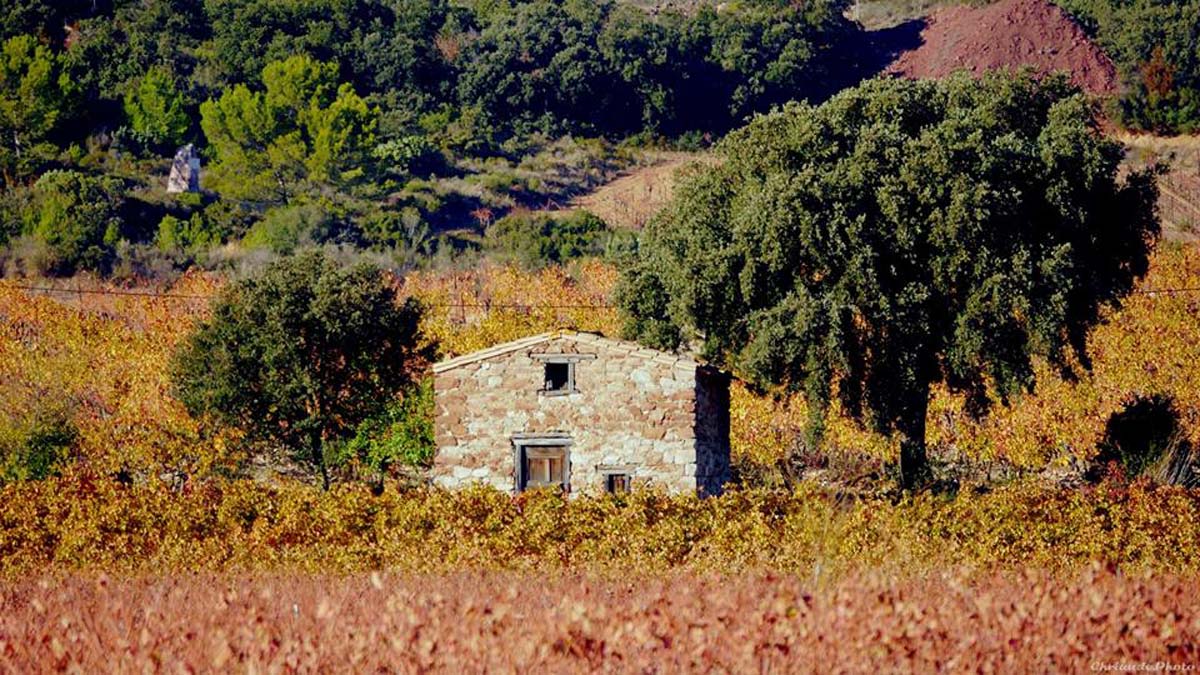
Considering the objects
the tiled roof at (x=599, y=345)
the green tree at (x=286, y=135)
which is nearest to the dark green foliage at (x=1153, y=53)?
the green tree at (x=286, y=135)

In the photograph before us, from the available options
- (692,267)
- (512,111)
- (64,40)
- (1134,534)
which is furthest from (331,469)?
(64,40)

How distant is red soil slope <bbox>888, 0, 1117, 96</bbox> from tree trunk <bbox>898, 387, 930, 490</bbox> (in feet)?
252

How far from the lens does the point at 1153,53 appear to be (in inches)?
3846

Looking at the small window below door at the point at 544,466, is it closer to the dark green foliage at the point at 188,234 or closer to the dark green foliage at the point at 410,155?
the dark green foliage at the point at 188,234

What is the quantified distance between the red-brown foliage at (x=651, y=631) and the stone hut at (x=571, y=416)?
1342cm

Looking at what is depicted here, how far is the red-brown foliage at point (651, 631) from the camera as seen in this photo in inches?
500

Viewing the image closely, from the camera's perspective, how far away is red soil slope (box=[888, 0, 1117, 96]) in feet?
349

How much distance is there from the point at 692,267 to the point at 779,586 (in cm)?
1726

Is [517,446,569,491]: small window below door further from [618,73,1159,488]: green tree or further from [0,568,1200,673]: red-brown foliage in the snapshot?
[0,568,1200,673]: red-brown foliage

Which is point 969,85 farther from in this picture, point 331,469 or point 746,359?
point 331,469

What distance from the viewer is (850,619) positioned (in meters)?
13.5

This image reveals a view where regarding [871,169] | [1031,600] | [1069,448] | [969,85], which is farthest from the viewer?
[1069,448]

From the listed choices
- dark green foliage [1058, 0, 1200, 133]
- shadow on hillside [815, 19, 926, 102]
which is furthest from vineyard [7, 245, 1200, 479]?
shadow on hillside [815, 19, 926, 102]

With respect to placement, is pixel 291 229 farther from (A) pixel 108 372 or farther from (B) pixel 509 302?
(A) pixel 108 372
